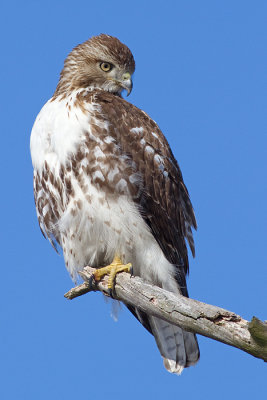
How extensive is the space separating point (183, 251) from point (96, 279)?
108cm

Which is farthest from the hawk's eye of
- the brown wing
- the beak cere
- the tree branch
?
the tree branch

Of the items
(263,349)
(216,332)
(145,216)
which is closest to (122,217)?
(145,216)

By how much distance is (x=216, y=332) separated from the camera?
5.08 metres

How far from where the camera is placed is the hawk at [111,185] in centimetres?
685

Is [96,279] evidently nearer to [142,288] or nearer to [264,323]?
[142,288]

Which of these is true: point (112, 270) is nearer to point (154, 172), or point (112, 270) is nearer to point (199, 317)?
point (154, 172)

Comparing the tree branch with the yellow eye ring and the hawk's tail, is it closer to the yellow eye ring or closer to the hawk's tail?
the hawk's tail

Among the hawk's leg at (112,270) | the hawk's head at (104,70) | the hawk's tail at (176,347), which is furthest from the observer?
the hawk's head at (104,70)

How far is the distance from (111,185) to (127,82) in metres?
1.40

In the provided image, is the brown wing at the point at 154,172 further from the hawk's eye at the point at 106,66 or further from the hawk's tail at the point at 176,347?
the hawk's tail at the point at 176,347

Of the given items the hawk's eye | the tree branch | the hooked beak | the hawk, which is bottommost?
the tree branch

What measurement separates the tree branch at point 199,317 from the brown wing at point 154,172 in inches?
30.7

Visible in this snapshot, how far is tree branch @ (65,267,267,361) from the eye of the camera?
4746 mm

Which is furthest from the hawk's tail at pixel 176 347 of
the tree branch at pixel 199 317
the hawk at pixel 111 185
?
the tree branch at pixel 199 317
